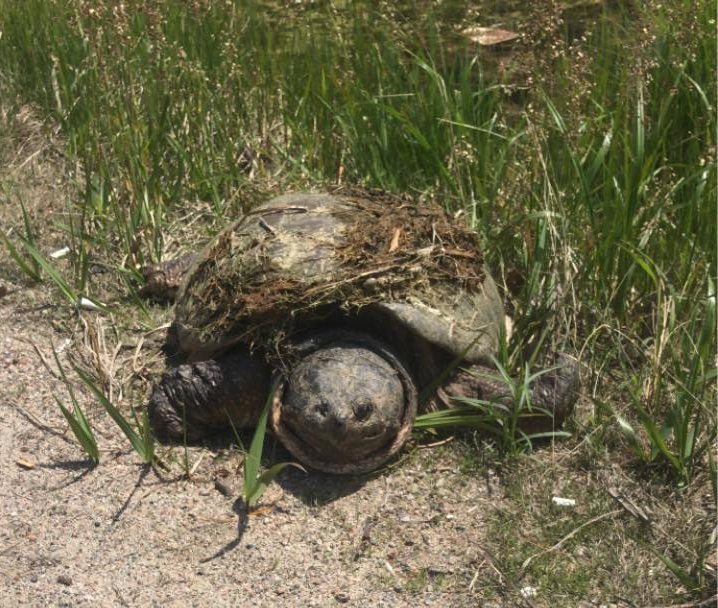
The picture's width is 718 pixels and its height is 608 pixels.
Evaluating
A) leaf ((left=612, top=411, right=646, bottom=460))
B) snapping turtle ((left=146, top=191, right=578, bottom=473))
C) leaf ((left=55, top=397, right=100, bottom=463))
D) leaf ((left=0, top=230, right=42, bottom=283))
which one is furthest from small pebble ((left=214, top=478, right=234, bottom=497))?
leaf ((left=0, top=230, right=42, bottom=283))

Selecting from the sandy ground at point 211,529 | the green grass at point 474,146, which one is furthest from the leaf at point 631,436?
the sandy ground at point 211,529

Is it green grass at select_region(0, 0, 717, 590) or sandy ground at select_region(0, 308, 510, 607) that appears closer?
sandy ground at select_region(0, 308, 510, 607)

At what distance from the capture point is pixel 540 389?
3301 mm

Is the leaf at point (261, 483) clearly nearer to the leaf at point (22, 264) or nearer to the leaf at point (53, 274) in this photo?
the leaf at point (53, 274)

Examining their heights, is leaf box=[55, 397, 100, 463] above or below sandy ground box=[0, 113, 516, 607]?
above

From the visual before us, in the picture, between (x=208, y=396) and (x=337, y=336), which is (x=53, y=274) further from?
(x=337, y=336)

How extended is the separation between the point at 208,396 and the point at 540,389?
3.39ft

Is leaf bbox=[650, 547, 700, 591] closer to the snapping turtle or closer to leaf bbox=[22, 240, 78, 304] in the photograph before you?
the snapping turtle

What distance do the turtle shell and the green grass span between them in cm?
25

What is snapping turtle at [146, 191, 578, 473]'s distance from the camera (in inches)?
124

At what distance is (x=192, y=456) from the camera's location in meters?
3.29

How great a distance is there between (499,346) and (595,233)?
503 mm

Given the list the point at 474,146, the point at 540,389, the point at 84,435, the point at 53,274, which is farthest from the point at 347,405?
the point at 474,146

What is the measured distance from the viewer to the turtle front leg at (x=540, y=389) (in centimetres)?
328
